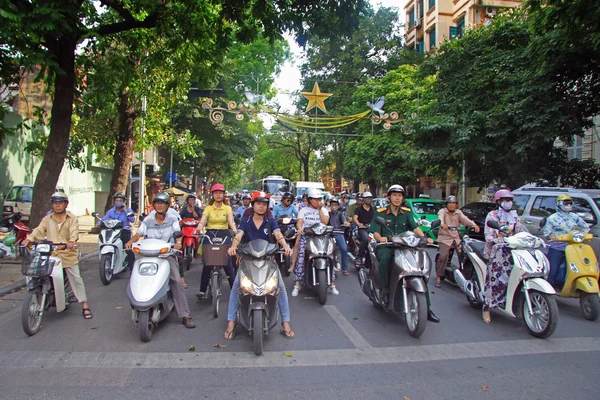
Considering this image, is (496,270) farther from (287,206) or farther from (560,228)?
(287,206)

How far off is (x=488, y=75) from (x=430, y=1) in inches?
904

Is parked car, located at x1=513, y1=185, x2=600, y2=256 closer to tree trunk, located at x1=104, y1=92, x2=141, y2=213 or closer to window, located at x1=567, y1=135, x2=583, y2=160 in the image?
window, located at x1=567, y1=135, x2=583, y2=160

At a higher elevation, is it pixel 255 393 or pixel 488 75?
pixel 488 75

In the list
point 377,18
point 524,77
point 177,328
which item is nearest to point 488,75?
point 524,77

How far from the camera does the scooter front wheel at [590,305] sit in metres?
6.00

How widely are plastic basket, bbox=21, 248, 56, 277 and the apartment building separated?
25709 millimetres

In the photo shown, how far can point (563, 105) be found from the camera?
1218cm

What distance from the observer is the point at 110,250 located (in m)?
8.35

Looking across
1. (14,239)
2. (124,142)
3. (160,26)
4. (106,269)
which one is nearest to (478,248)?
(106,269)

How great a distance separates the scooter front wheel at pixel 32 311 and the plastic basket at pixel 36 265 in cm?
24

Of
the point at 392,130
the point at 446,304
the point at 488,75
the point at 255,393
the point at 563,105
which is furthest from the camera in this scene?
the point at 392,130

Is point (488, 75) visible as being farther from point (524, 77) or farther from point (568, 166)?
point (568, 166)

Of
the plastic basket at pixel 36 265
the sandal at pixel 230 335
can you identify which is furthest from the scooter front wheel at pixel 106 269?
the sandal at pixel 230 335

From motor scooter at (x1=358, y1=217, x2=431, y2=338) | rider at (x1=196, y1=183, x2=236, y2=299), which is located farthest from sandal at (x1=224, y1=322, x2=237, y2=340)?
motor scooter at (x1=358, y1=217, x2=431, y2=338)
